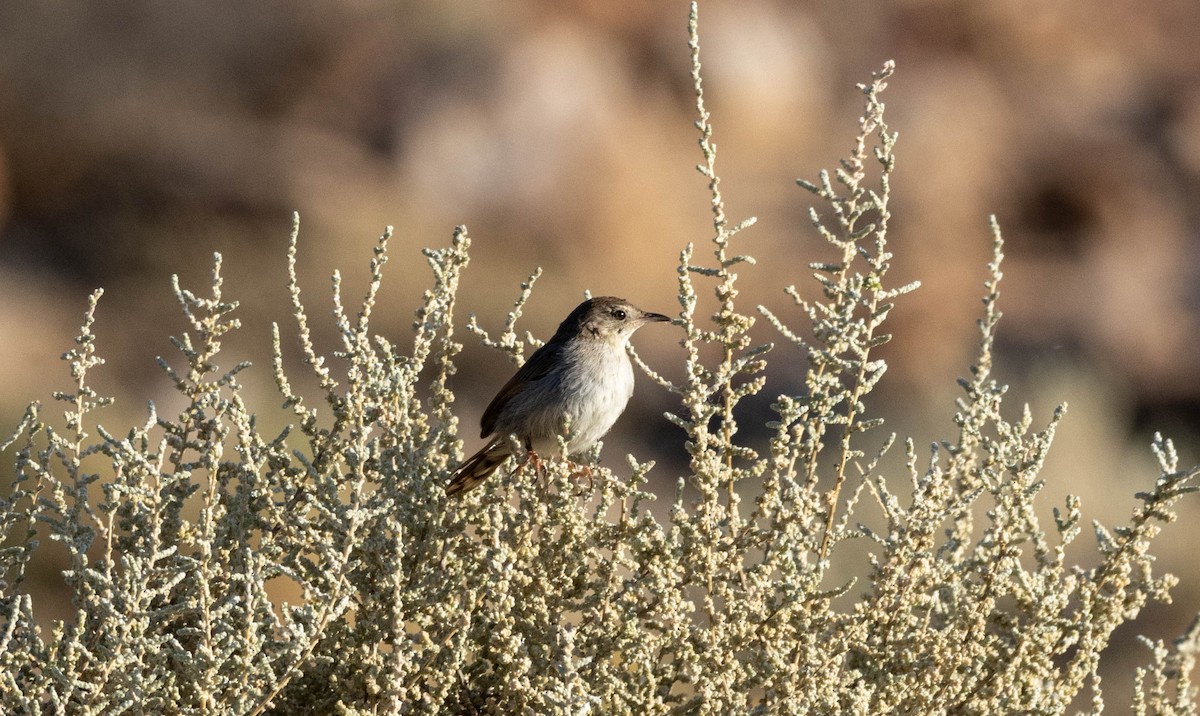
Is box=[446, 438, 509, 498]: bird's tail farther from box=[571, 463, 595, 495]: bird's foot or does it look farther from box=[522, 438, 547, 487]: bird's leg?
box=[571, 463, 595, 495]: bird's foot

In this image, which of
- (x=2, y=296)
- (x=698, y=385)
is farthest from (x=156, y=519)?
(x=2, y=296)

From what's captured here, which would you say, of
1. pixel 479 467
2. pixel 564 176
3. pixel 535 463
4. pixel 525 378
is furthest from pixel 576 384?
pixel 564 176

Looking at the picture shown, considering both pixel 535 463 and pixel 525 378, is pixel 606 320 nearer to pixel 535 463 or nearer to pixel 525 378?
pixel 525 378

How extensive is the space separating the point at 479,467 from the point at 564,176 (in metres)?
10.8

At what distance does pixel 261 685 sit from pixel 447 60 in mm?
11976

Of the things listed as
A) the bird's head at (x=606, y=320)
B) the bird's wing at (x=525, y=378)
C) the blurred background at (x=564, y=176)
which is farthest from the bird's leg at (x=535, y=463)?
the blurred background at (x=564, y=176)

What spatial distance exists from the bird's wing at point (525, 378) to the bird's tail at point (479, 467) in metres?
0.41

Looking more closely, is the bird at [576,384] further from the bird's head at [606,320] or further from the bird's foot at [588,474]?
the bird's foot at [588,474]

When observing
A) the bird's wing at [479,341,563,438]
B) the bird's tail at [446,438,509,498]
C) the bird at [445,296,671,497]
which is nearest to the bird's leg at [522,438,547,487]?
the bird's tail at [446,438,509,498]

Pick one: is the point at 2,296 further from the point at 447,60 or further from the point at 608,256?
the point at 608,256

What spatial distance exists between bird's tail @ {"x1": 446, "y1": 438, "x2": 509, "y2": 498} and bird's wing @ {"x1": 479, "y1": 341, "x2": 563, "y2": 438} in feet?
1.36

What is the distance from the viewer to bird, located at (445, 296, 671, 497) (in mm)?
4461

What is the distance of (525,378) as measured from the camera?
15.1ft

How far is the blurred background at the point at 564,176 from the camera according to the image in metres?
12.3
